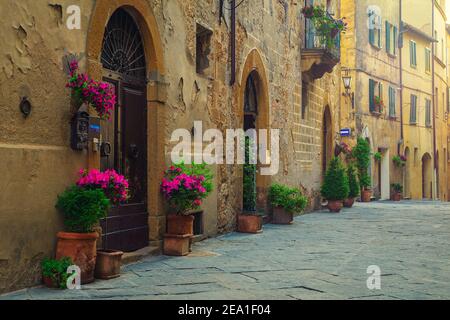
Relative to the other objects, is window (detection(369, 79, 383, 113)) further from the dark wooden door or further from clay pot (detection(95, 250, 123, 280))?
clay pot (detection(95, 250, 123, 280))

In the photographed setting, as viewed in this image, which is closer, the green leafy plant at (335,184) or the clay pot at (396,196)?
the green leafy plant at (335,184)

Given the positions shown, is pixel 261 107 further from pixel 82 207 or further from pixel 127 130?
pixel 82 207

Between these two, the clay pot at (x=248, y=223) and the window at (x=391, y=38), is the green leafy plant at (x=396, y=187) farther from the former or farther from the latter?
the clay pot at (x=248, y=223)

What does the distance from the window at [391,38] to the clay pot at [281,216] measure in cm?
1546

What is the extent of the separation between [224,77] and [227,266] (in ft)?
13.4

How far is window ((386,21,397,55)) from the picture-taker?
973 inches

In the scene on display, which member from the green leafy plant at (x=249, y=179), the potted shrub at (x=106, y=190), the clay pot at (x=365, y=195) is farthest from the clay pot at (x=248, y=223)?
the clay pot at (x=365, y=195)

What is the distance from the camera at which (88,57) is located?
5.83 metres

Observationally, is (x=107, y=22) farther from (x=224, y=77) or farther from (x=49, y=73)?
(x=224, y=77)

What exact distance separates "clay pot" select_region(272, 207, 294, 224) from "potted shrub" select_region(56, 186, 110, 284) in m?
6.73

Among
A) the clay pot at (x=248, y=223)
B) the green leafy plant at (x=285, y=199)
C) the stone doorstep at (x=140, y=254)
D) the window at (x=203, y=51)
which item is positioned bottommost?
the stone doorstep at (x=140, y=254)

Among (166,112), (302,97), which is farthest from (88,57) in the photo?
(302,97)

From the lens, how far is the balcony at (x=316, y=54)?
14180 millimetres

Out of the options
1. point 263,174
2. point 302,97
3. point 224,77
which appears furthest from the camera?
point 302,97
